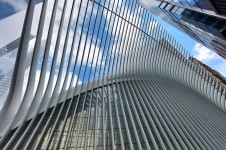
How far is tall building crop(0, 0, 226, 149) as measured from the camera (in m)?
11.5

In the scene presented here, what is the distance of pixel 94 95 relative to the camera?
17312 millimetres

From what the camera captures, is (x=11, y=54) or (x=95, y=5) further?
(x=95, y=5)

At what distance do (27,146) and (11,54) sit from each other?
370 cm

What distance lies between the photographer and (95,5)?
17.3m

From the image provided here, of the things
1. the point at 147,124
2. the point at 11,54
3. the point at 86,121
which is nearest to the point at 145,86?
the point at 147,124

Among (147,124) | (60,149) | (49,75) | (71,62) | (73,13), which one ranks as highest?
(73,13)

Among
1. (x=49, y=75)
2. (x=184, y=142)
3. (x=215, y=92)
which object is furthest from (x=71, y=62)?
(x=215, y=92)

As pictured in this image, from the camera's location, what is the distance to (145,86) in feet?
71.6

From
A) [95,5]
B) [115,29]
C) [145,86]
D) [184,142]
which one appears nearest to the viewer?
[184,142]

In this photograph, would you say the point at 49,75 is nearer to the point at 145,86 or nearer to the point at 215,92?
the point at 145,86

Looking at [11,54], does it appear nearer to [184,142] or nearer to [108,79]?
[184,142]

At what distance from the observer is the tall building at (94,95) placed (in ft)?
37.7

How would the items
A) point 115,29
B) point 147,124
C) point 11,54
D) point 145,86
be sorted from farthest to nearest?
point 145,86 → point 115,29 → point 147,124 → point 11,54

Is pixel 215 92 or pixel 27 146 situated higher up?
pixel 215 92
